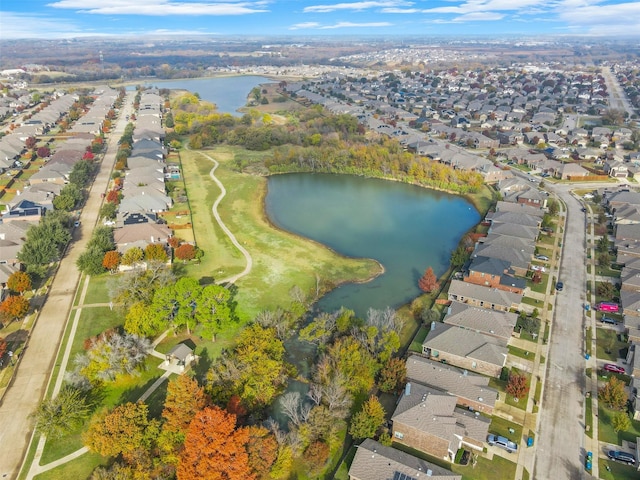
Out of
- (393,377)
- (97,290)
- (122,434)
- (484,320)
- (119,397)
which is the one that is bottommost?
(119,397)

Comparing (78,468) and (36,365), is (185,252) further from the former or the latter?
(78,468)

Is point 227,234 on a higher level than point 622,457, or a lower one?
higher

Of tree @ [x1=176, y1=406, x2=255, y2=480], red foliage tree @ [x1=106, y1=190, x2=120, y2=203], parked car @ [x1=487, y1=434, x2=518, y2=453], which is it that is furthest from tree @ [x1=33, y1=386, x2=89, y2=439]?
red foliage tree @ [x1=106, y1=190, x2=120, y2=203]

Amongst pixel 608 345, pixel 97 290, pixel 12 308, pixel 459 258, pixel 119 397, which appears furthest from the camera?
pixel 459 258

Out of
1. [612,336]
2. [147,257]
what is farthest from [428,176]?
[147,257]

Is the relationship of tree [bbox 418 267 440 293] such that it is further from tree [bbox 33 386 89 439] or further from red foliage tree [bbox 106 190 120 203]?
red foliage tree [bbox 106 190 120 203]

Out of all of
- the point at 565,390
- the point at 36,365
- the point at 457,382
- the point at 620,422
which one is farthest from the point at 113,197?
the point at 620,422
